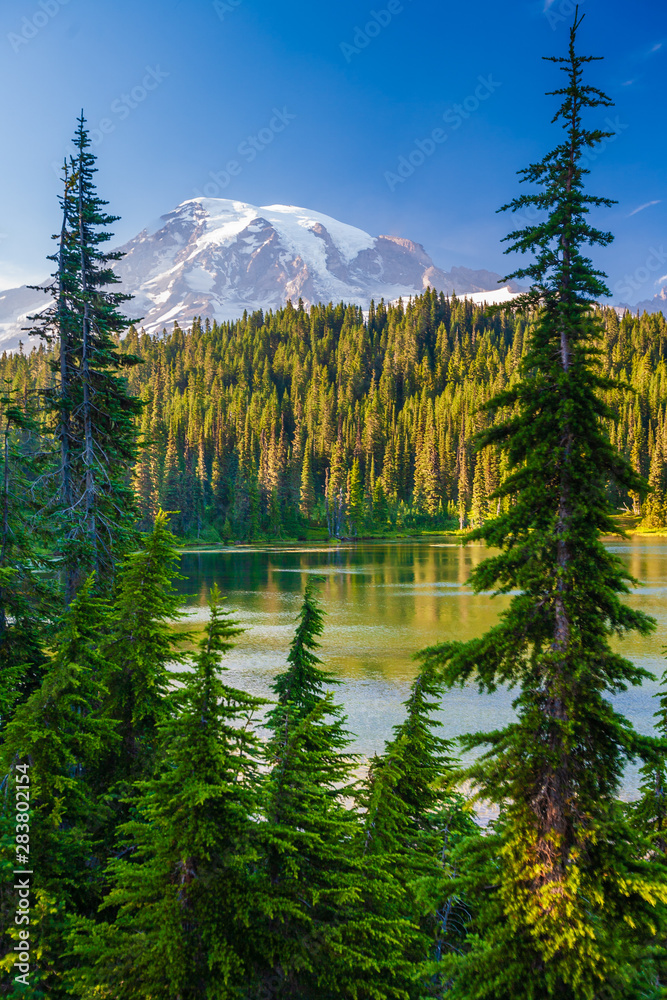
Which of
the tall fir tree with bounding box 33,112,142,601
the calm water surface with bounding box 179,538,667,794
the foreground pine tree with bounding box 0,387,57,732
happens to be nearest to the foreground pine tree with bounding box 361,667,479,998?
the calm water surface with bounding box 179,538,667,794

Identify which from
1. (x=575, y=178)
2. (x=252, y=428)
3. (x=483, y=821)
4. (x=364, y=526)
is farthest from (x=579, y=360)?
(x=252, y=428)

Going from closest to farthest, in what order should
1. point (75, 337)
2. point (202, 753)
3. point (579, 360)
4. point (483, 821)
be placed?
point (202, 753) < point (579, 360) < point (483, 821) < point (75, 337)

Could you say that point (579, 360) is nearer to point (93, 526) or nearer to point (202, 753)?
point (202, 753)

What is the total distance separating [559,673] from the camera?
4.51 metres

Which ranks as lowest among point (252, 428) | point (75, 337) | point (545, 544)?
point (545, 544)

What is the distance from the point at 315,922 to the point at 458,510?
11539cm

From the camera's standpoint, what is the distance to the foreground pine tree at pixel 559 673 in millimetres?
4090

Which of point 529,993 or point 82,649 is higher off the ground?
point 82,649

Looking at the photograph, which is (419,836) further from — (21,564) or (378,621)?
(378,621)

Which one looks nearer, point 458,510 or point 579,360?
point 579,360

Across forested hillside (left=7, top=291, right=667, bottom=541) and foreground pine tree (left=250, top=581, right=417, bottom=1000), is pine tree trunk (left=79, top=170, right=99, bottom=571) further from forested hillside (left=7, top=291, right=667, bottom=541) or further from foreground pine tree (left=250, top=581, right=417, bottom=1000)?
forested hillside (left=7, top=291, right=667, bottom=541)

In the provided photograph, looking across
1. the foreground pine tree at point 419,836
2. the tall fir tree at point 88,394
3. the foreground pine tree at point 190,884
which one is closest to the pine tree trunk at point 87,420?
the tall fir tree at point 88,394

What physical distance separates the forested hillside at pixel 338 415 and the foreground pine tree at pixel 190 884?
2951 inches

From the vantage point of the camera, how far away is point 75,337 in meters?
14.3
